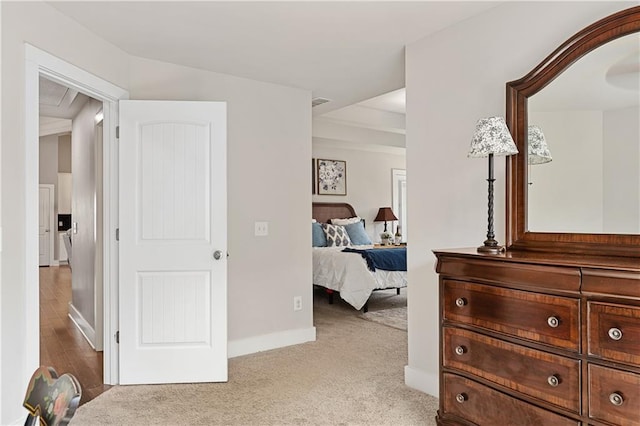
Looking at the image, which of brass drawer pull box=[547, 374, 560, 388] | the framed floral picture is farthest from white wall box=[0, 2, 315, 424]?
the framed floral picture

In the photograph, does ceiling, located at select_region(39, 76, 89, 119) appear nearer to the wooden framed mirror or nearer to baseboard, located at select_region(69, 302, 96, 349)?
baseboard, located at select_region(69, 302, 96, 349)

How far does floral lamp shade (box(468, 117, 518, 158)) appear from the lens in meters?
2.16

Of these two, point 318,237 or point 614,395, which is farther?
point 318,237

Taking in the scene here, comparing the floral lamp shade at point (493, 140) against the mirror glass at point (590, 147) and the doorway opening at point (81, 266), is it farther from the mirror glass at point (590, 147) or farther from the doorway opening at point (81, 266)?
the doorway opening at point (81, 266)

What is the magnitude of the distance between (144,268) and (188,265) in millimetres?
309

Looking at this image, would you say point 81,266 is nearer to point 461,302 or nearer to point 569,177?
point 461,302

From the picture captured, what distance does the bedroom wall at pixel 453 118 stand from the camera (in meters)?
2.40

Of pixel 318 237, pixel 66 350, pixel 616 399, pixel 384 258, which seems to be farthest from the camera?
pixel 318 237

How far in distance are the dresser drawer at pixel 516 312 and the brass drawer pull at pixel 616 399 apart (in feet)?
0.61

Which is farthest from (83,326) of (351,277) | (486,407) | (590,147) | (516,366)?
(590,147)

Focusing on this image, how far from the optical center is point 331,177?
7.59m

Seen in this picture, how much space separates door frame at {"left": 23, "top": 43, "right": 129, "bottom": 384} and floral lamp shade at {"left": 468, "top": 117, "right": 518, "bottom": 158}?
A: 235 cm

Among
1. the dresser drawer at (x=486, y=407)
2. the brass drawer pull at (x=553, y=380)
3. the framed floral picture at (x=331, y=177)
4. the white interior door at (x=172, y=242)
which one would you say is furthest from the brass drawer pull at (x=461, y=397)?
the framed floral picture at (x=331, y=177)

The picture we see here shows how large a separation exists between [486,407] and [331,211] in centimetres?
551
